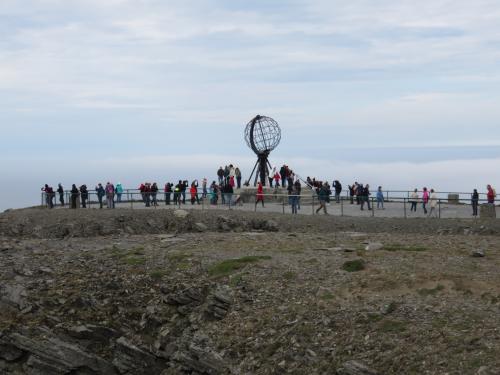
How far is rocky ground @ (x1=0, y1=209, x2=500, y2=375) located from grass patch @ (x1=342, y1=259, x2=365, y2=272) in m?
0.06

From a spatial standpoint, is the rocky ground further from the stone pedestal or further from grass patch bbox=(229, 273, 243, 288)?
the stone pedestal

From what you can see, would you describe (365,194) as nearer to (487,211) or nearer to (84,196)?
(487,211)

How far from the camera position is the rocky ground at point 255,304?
23.2 m

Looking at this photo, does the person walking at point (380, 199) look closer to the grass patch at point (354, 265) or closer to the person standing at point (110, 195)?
the person standing at point (110, 195)

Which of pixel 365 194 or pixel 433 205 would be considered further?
pixel 365 194

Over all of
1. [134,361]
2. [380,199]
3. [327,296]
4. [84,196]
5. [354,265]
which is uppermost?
[84,196]

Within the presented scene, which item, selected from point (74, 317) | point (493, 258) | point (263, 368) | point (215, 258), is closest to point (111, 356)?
point (74, 317)

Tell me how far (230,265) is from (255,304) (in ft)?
13.8

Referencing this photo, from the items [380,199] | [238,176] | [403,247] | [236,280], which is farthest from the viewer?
[238,176]

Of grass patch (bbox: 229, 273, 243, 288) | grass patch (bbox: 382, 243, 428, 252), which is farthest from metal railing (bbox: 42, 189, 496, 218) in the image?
grass patch (bbox: 229, 273, 243, 288)

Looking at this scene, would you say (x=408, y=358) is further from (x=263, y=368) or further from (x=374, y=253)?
(x=374, y=253)

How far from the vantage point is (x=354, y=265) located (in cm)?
3044

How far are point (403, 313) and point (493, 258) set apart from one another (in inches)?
314

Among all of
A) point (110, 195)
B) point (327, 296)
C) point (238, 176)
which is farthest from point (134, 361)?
point (238, 176)
